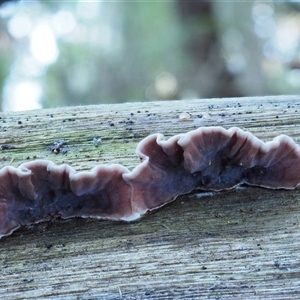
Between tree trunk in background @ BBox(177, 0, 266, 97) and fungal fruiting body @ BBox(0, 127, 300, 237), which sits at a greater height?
fungal fruiting body @ BBox(0, 127, 300, 237)

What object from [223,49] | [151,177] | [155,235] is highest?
[151,177]

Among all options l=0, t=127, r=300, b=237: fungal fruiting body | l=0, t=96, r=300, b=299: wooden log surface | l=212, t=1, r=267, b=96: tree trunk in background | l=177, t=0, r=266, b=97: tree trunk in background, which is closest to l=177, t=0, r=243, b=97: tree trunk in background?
l=177, t=0, r=266, b=97: tree trunk in background

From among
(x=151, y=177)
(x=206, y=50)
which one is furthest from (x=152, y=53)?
(x=151, y=177)

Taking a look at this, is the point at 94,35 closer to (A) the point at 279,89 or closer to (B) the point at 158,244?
(A) the point at 279,89

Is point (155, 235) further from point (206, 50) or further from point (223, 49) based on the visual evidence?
point (223, 49)

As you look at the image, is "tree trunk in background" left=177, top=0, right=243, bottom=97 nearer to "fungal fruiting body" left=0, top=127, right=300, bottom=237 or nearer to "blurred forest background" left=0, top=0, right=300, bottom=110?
"blurred forest background" left=0, top=0, right=300, bottom=110

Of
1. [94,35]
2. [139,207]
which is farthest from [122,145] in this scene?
[94,35]

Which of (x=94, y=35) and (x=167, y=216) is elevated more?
(x=167, y=216)
